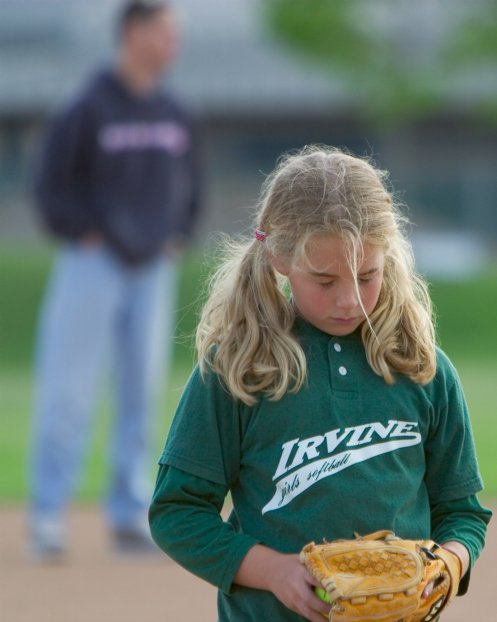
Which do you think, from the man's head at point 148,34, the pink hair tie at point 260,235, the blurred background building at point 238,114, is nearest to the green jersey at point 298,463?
the pink hair tie at point 260,235

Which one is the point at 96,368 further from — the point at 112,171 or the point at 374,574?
the point at 374,574

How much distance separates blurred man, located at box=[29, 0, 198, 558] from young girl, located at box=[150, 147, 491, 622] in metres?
3.53

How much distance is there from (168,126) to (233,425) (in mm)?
3994

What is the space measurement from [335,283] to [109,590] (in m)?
3.21

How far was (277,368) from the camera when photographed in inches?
94.7

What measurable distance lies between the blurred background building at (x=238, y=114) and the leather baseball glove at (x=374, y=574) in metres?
30.3

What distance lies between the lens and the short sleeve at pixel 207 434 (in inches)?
93.9

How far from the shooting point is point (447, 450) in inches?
98.4

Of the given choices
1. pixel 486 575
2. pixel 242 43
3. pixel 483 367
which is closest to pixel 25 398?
pixel 483 367

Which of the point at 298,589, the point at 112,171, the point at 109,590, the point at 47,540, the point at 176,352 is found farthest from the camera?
the point at 176,352

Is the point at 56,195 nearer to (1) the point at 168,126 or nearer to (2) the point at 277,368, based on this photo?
(1) the point at 168,126

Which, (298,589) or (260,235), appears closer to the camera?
(298,589)

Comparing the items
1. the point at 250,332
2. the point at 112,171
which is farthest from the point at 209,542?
the point at 112,171

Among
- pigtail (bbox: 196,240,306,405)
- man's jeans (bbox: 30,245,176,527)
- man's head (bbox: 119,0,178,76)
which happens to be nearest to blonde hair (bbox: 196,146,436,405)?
pigtail (bbox: 196,240,306,405)
